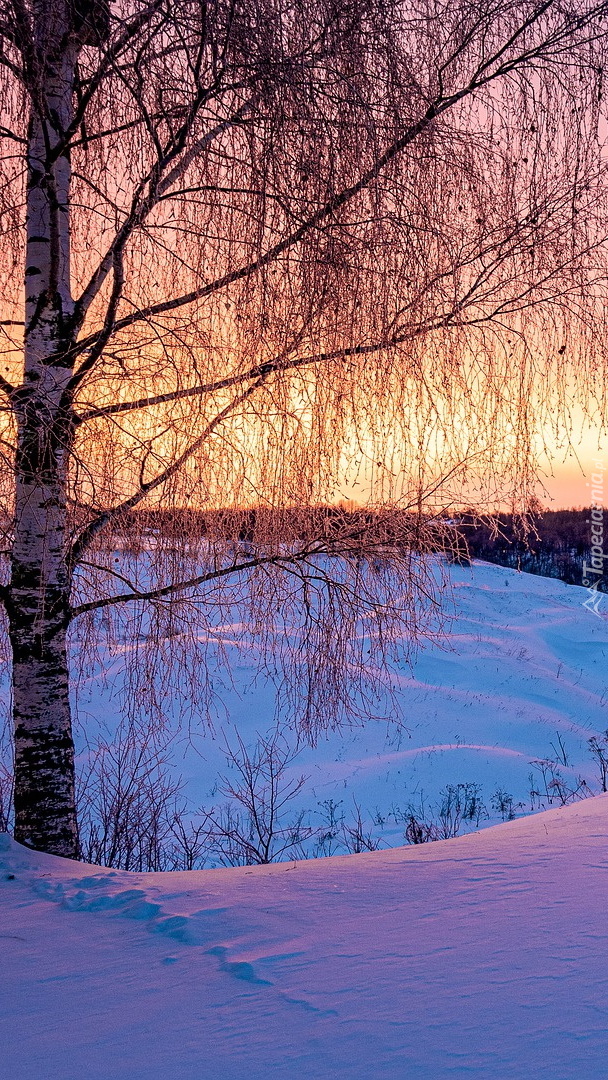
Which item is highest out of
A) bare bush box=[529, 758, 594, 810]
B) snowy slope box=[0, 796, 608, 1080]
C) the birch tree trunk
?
the birch tree trunk

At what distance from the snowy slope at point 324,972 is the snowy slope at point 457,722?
193 centimetres

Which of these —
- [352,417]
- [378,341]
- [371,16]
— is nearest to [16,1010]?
[352,417]

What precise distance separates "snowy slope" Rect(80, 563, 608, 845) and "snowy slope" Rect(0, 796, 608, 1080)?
1.93m

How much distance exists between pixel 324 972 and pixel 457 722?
53.8 ft

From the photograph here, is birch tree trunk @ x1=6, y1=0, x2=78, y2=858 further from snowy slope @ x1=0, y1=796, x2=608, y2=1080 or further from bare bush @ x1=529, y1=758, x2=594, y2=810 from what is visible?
bare bush @ x1=529, y1=758, x2=594, y2=810

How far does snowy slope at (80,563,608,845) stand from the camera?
13.6 meters

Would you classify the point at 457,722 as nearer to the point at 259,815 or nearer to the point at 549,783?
the point at 549,783

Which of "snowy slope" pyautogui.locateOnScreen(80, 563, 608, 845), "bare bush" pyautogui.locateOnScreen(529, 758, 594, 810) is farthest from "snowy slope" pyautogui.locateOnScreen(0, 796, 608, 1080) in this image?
"bare bush" pyautogui.locateOnScreen(529, 758, 594, 810)

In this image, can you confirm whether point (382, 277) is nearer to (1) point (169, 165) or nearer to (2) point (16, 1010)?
(1) point (169, 165)

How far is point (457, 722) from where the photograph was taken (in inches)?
721

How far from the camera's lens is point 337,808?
1255 centimetres

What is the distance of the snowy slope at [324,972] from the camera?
195cm

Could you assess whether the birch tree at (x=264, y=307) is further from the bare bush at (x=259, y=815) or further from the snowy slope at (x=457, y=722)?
the bare bush at (x=259, y=815)

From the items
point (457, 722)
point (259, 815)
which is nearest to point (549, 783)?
point (457, 722)
